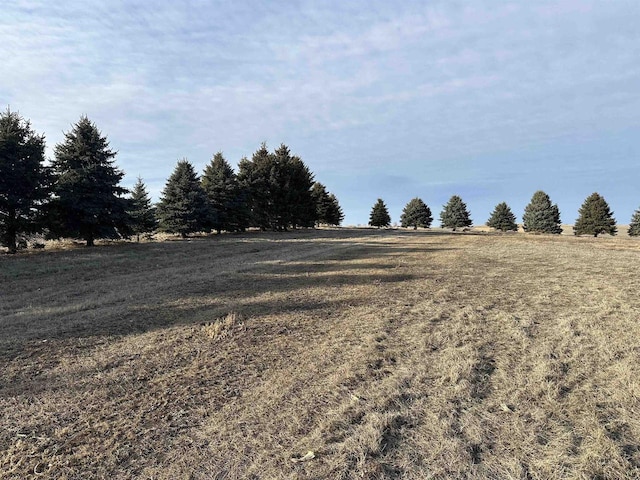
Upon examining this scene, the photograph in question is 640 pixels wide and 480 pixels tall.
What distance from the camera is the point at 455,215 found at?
62.3 meters

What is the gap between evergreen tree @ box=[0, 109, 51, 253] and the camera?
1539 centimetres

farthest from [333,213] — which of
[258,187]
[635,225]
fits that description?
[635,225]

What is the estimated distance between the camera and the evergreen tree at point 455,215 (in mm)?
61719

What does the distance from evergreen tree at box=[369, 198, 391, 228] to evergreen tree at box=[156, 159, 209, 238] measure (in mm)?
44335

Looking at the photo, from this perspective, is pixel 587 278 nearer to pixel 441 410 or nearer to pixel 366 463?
pixel 441 410

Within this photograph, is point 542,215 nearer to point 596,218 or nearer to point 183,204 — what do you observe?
point 596,218

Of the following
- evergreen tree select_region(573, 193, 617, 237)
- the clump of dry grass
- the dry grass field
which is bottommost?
the dry grass field

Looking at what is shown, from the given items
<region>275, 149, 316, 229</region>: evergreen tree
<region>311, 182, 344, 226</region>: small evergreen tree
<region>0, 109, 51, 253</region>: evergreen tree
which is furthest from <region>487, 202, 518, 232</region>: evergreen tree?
<region>0, 109, 51, 253</region>: evergreen tree

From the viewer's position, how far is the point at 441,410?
3.62 m

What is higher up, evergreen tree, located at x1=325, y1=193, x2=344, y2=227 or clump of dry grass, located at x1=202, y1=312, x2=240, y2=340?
evergreen tree, located at x1=325, y1=193, x2=344, y2=227

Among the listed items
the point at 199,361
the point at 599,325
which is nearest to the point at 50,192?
the point at 199,361

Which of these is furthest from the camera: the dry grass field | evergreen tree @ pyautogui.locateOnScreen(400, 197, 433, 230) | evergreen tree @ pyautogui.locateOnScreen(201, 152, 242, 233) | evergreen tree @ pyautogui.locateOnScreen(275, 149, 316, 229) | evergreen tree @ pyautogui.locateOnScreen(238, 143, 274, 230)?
evergreen tree @ pyautogui.locateOnScreen(400, 197, 433, 230)

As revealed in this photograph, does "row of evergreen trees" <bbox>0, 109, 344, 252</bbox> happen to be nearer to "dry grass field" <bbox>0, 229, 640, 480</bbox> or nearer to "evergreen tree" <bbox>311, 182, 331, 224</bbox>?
"dry grass field" <bbox>0, 229, 640, 480</bbox>

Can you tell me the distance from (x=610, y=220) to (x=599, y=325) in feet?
187
